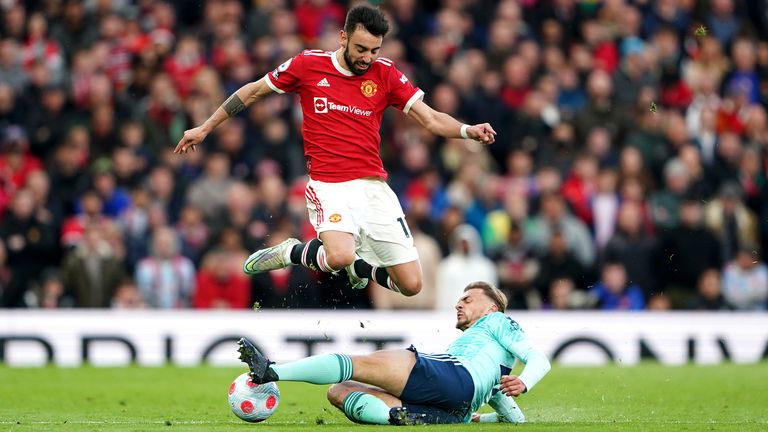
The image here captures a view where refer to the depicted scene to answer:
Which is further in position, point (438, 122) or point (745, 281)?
point (745, 281)

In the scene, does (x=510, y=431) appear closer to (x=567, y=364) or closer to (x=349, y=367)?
(x=349, y=367)

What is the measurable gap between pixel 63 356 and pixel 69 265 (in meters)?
1.07

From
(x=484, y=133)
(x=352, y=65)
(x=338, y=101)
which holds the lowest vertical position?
(x=484, y=133)

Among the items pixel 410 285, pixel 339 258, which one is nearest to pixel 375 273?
pixel 410 285

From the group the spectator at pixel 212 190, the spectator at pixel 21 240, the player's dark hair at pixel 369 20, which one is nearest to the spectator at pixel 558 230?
the spectator at pixel 212 190

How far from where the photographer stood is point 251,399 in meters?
9.39

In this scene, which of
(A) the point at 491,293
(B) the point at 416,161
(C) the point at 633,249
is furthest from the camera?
(B) the point at 416,161

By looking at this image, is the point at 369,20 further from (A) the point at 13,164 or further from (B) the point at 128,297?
(A) the point at 13,164

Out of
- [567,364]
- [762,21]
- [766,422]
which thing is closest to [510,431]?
[766,422]

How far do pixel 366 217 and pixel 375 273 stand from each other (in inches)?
20.7

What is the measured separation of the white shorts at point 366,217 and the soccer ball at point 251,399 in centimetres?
170

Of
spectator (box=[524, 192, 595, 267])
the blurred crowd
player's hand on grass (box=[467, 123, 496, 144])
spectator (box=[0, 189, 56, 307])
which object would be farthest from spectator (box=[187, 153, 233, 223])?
player's hand on grass (box=[467, 123, 496, 144])

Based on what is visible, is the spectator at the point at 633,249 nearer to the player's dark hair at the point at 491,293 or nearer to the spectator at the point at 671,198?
the spectator at the point at 671,198

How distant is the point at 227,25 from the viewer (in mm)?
18906
